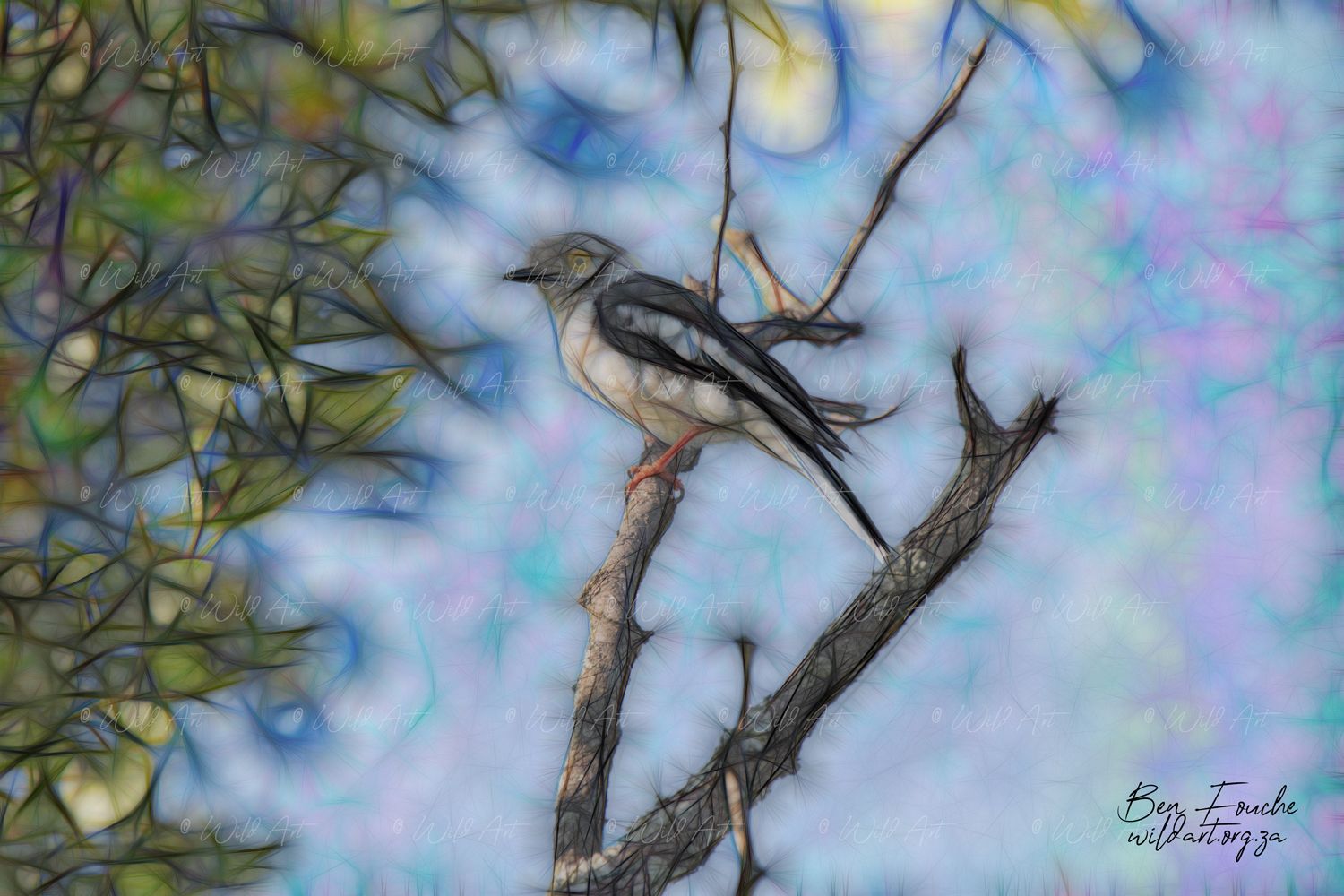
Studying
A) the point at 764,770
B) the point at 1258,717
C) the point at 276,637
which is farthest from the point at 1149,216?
the point at 276,637

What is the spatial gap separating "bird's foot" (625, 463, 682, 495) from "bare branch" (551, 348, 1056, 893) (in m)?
0.37

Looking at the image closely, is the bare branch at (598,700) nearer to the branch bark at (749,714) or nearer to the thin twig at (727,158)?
the branch bark at (749,714)

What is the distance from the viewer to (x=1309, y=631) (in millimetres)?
2047

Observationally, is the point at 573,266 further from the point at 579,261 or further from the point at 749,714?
the point at 749,714

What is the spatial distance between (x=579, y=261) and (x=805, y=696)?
85 cm

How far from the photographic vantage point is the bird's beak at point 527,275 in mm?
1999

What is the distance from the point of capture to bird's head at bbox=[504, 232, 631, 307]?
6.46 feet

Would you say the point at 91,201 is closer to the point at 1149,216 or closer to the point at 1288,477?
the point at 1149,216

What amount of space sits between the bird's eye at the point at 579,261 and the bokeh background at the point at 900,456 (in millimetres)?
77

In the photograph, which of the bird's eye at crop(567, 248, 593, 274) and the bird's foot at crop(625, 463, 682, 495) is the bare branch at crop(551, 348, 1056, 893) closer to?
the bird's foot at crop(625, 463, 682, 495)

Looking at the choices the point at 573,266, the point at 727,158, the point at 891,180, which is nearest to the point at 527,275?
the point at 573,266

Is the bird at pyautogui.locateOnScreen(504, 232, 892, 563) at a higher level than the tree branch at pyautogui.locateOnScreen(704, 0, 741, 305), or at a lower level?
lower
